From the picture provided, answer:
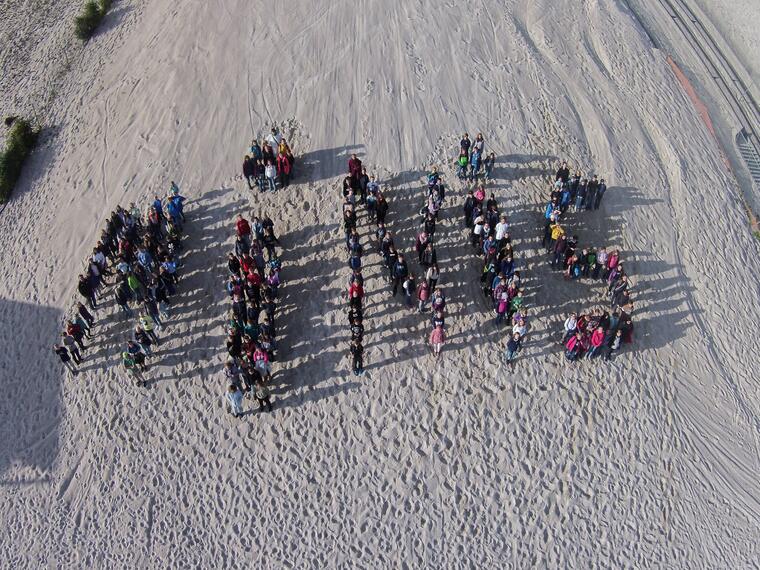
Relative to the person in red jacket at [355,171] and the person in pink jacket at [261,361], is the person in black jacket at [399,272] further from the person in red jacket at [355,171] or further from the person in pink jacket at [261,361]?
the person in pink jacket at [261,361]

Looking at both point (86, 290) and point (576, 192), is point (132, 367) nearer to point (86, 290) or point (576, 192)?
point (86, 290)

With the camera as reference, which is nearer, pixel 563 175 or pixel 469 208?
pixel 469 208

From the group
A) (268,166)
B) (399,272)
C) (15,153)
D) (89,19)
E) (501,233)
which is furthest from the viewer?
(89,19)

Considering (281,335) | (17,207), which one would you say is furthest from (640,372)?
(17,207)

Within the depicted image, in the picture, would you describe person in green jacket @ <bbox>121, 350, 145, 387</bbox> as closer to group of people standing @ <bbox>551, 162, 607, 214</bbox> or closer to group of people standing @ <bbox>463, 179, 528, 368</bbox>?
group of people standing @ <bbox>463, 179, 528, 368</bbox>

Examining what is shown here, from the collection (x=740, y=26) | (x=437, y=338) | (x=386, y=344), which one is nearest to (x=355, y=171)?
(x=386, y=344)

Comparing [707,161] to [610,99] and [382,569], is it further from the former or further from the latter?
[382,569]

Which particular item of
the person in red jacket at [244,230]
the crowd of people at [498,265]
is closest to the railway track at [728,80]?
the crowd of people at [498,265]

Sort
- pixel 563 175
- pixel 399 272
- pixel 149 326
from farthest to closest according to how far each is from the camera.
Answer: pixel 563 175 → pixel 149 326 → pixel 399 272
